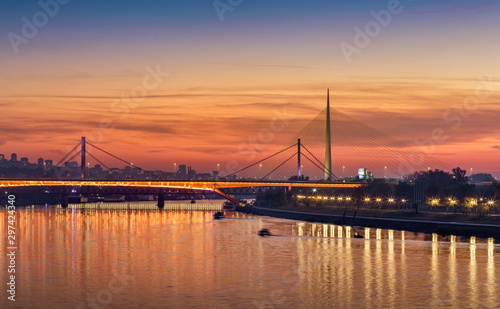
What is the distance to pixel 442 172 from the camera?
169 meters

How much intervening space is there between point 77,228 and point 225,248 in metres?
34.5

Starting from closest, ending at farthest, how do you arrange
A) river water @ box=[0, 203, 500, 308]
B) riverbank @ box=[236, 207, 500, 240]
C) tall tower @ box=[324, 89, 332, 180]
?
river water @ box=[0, 203, 500, 308]
riverbank @ box=[236, 207, 500, 240]
tall tower @ box=[324, 89, 332, 180]

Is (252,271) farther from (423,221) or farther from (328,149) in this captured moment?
(328,149)

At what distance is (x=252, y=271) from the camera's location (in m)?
51.0

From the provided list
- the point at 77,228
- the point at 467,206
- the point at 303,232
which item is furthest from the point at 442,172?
the point at 77,228

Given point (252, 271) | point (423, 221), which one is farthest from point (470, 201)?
point (252, 271)

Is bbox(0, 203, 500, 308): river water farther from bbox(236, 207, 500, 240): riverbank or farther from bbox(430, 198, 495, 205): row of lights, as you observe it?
bbox(430, 198, 495, 205): row of lights

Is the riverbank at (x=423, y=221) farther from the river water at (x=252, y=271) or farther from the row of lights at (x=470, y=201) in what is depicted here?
the river water at (x=252, y=271)

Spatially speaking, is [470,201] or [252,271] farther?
[470,201]

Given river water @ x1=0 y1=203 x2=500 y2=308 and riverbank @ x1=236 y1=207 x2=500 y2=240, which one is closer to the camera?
river water @ x1=0 y1=203 x2=500 y2=308

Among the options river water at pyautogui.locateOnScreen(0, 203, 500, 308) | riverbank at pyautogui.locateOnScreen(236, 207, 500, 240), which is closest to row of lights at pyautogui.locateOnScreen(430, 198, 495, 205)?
riverbank at pyautogui.locateOnScreen(236, 207, 500, 240)

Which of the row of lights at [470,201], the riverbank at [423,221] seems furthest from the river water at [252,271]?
the row of lights at [470,201]

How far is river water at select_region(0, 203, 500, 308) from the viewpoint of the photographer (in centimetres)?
3972

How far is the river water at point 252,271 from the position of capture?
130 ft
